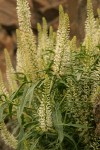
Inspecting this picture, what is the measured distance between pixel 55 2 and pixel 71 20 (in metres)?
0.44

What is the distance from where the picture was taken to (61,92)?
2.41 m

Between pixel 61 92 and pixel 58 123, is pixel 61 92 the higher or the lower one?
the higher one

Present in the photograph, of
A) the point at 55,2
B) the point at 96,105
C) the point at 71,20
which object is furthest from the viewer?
the point at 55,2

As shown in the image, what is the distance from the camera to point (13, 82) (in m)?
2.66

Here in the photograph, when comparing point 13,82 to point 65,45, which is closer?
point 65,45

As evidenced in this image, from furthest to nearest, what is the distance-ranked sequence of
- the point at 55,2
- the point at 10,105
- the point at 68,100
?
the point at 55,2
the point at 10,105
the point at 68,100

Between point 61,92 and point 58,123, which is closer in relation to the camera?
point 58,123

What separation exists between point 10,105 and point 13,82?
0.85 ft

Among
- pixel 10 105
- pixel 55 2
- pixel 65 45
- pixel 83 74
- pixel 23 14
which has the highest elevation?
pixel 55 2

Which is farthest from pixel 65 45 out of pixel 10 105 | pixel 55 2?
pixel 55 2

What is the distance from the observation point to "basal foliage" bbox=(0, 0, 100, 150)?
2182 mm

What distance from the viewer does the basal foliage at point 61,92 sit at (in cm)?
218

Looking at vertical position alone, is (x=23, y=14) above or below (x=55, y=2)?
below

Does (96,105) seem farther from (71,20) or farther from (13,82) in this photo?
(71,20)
